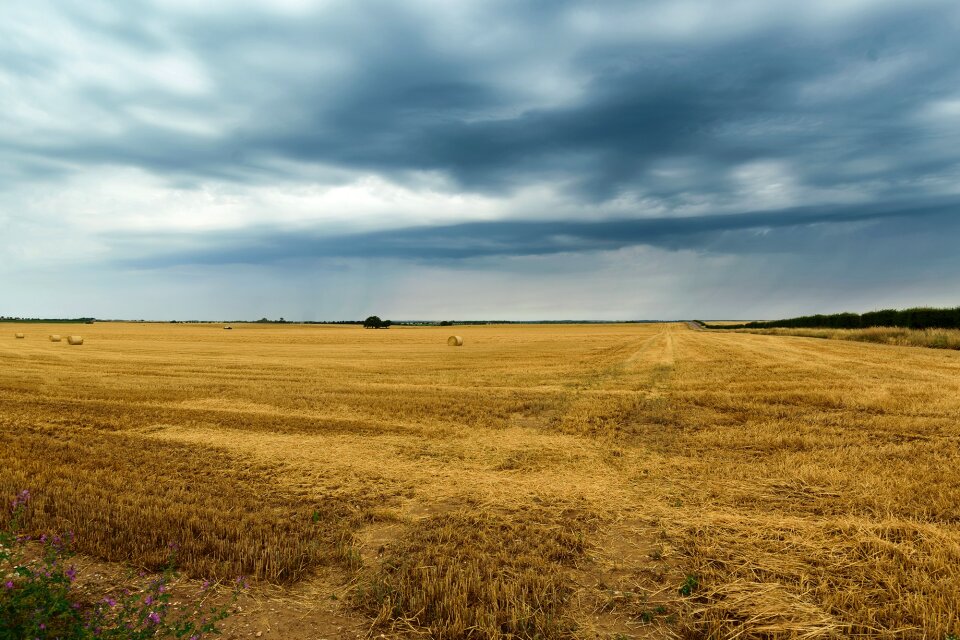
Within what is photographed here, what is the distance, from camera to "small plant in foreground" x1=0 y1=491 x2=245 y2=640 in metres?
3.80

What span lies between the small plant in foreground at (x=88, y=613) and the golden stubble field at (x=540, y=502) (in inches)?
23.9

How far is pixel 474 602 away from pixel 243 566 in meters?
2.49

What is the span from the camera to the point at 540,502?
7051mm

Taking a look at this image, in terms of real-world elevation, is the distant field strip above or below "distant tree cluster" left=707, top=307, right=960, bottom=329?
below

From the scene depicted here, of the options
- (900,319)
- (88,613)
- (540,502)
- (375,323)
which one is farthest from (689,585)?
(375,323)

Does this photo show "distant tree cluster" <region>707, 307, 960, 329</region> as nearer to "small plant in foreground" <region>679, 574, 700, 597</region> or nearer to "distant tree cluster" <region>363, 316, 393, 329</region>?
"small plant in foreground" <region>679, 574, 700, 597</region>

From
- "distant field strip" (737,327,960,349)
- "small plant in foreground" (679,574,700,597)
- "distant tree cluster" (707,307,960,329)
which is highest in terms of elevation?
"distant tree cluster" (707,307,960,329)

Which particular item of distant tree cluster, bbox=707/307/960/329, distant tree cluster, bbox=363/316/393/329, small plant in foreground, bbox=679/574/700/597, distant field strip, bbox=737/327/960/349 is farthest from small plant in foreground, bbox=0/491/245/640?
distant tree cluster, bbox=363/316/393/329

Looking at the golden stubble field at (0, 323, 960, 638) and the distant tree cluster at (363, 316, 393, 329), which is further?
the distant tree cluster at (363, 316, 393, 329)

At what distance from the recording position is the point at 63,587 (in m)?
4.29

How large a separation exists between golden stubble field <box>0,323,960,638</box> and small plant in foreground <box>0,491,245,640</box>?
606mm

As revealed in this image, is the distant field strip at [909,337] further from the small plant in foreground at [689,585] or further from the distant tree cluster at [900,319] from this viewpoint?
the small plant in foreground at [689,585]

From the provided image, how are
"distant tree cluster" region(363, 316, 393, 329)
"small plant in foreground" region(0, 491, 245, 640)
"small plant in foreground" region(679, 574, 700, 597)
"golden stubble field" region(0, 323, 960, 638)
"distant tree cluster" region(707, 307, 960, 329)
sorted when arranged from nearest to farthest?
"small plant in foreground" region(0, 491, 245, 640) → "golden stubble field" region(0, 323, 960, 638) → "small plant in foreground" region(679, 574, 700, 597) → "distant tree cluster" region(707, 307, 960, 329) → "distant tree cluster" region(363, 316, 393, 329)

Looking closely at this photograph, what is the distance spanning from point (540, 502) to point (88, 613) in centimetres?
506
